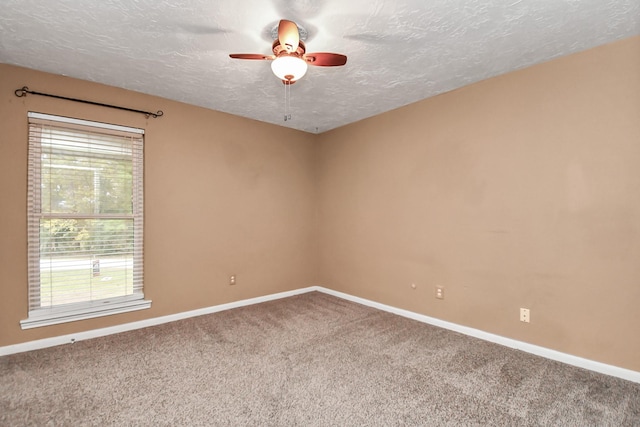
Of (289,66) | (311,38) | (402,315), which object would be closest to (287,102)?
(311,38)

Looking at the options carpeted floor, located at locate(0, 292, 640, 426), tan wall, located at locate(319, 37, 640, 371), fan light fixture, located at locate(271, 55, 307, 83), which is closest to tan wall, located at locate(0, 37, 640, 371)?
tan wall, located at locate(319, 37, 640, 371)

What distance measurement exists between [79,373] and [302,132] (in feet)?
12.3

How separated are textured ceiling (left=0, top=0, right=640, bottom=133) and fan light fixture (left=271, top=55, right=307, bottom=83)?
0.91 ft

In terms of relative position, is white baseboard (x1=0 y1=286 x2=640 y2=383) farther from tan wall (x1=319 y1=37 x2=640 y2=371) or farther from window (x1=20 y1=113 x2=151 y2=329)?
window (x1=20 y1=113 x2=151 y2=329)

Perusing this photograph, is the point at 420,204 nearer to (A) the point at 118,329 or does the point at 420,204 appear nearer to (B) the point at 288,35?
(B) the point at 288,35

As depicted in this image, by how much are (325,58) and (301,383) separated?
7.43 ft

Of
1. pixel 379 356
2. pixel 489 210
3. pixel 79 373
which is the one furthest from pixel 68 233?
pixel 489 210

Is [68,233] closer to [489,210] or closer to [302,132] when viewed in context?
[302,132]

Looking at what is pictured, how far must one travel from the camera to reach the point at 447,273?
3.29m

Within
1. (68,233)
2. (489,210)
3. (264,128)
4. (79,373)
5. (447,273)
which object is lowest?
(79,373)

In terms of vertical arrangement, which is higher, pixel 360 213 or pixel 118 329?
pixel 360 213

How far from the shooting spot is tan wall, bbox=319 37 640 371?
230 centimetres

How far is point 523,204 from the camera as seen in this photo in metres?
2.75

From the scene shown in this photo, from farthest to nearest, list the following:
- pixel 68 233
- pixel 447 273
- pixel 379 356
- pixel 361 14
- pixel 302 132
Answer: pixel 302 132 → pixel 447 273 → pixel 68 233 → pixel 379 356 → pixel 361 14
